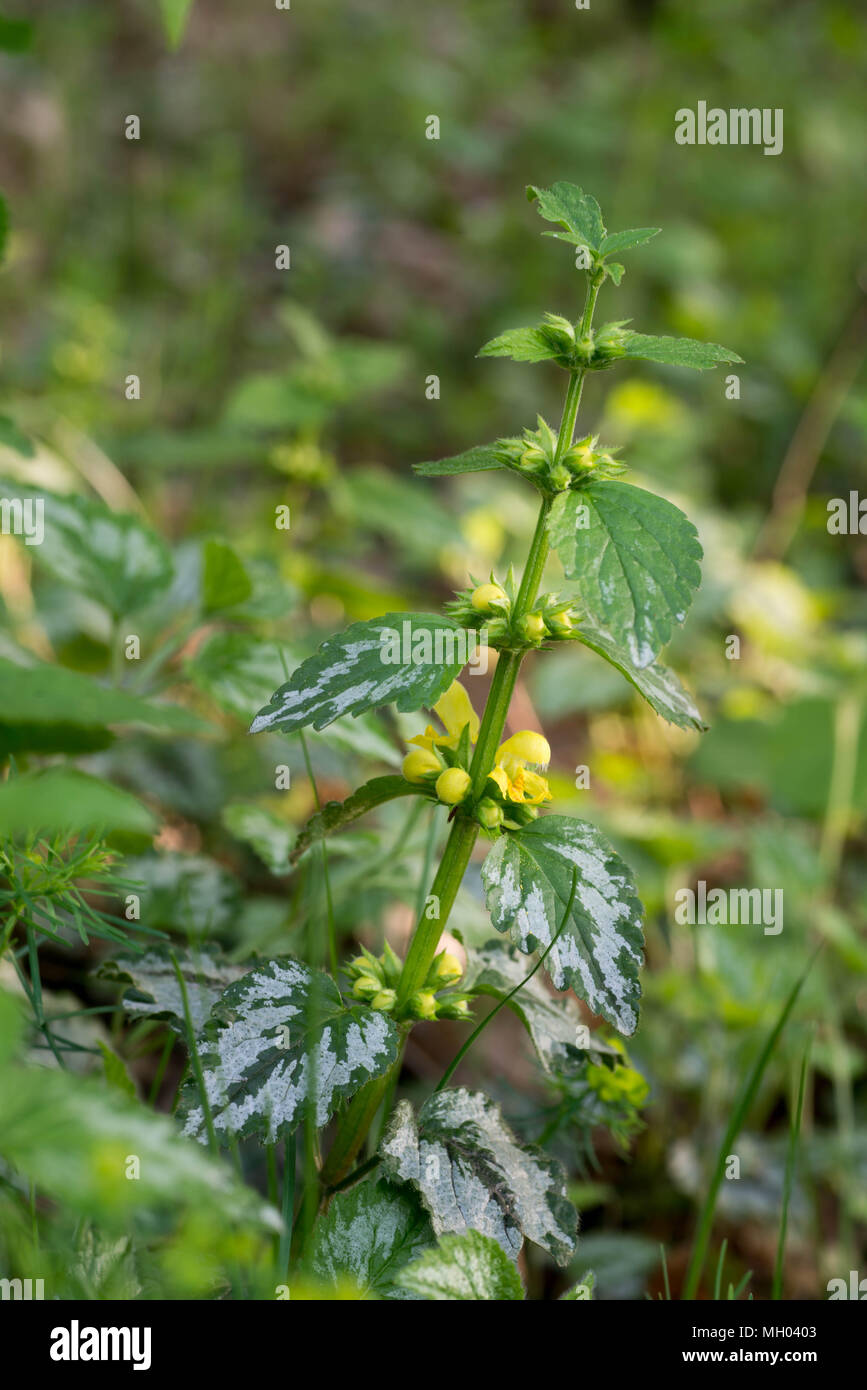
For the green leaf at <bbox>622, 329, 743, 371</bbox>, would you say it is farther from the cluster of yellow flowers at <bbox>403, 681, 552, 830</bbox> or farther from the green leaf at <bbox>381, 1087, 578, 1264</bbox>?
the green leaf at <bbox>381, 1087, 578, 1264</bbox>

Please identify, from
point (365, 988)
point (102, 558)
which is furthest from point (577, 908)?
point (102, 558)

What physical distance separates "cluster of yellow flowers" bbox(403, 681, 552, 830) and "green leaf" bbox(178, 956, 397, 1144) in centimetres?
20

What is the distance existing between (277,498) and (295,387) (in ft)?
1.15

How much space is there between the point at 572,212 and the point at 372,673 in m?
0.45

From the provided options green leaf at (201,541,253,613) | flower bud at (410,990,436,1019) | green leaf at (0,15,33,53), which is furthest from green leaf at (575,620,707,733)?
green leaf at (0,15,33,53)

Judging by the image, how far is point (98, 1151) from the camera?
2.21ft

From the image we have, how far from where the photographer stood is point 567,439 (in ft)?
3.09

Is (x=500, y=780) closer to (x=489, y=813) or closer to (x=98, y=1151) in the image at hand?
(x=489, y=813)

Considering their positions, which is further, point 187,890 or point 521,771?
point 187,890

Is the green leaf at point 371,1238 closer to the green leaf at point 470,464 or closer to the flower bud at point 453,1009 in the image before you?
the flower bud at point 453,1009

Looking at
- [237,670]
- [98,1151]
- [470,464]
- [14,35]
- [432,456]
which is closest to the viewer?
[98,1151]

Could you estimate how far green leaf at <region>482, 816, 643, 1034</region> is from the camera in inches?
34.0
